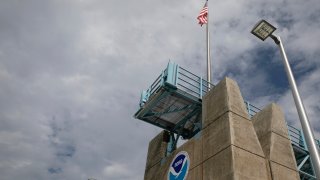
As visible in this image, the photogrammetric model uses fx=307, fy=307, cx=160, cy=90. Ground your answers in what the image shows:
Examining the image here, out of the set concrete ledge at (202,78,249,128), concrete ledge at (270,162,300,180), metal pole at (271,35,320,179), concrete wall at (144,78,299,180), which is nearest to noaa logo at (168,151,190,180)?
concrete wall at (144,78,299,180)

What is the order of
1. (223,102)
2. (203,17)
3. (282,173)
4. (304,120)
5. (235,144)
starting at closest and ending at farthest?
(304,120) < (235,144) < (282,173) < (223,102) < (203,17)

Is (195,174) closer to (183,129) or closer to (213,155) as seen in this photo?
(213,155)

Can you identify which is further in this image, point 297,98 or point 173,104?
point 173,104

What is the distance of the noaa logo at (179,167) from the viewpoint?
1423cm

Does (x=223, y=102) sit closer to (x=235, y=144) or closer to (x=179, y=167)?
(x=235, y=144)

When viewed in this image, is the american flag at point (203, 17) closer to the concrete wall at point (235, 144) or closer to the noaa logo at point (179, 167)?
the concrete wall at point (235, 144)

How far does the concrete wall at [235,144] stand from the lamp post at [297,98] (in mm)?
3500

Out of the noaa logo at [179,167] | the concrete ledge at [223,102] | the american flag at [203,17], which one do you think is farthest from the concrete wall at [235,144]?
the american flag at [203,17]

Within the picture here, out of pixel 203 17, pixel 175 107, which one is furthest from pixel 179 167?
pixel 203 17

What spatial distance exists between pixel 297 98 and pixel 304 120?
856mm

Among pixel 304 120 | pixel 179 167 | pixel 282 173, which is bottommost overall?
pixel 304 120

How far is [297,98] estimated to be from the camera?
29.3 feet

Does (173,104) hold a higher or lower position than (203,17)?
lower

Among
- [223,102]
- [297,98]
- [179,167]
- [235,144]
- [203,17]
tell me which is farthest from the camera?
[203,17]
